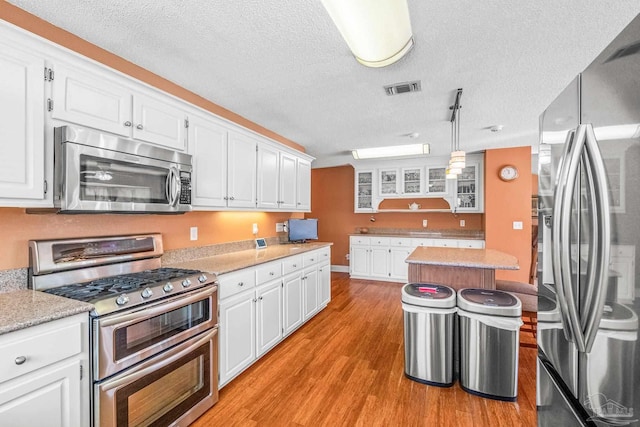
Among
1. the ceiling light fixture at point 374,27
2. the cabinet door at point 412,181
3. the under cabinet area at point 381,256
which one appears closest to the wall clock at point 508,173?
the cabinet door at point 412,181

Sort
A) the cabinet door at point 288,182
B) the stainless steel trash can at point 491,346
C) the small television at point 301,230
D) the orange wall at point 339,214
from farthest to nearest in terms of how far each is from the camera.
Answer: the orange wall at point 339,214 < the small television at point 301,230 < the cabinet door at point 288,182 < the stainless steel trash can at point 491,346

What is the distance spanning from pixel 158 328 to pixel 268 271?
46.2 inches

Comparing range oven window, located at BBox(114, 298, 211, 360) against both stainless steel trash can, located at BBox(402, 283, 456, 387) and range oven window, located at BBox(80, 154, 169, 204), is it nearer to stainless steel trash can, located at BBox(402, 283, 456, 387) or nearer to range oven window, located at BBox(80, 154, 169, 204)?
range oven window, located at BBox(80, 154, 169, 204)

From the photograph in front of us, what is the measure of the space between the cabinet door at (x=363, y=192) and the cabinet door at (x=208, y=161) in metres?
3.81

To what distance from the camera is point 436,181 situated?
550 cm

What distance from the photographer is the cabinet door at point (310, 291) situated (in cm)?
346

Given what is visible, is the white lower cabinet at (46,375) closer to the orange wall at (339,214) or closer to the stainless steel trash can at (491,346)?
the stainless steel trash can at (491,346)

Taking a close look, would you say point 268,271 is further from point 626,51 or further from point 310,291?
point 626,51

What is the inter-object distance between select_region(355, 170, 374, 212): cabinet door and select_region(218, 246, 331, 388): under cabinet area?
2645mm

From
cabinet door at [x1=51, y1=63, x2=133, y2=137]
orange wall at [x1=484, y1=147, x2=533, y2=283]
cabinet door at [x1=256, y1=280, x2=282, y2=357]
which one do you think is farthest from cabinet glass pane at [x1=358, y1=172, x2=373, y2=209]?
cabinet door at [x1=51, y1=63, x2=133, y2=137]

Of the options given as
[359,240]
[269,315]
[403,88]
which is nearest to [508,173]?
[359,240]

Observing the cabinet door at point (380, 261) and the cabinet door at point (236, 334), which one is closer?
the cabinet door at point (236, 334)

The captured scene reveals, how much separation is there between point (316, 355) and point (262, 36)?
8.82 ft

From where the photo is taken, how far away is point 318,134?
4031 mm
